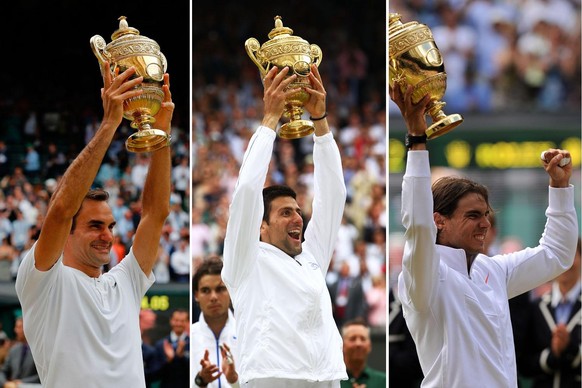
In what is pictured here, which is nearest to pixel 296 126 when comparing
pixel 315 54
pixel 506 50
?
pixel 315 54

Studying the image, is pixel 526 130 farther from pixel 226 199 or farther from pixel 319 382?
pixel 319 382

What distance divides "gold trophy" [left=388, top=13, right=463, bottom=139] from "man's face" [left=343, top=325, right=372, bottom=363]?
242 cm

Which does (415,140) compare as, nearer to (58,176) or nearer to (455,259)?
(455,259)

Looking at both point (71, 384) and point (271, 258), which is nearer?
point (71, 384)

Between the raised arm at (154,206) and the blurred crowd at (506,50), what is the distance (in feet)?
30.6

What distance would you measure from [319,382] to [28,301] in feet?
3.78

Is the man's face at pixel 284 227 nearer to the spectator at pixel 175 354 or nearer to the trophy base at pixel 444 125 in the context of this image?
the trophy base at pixel 444 125

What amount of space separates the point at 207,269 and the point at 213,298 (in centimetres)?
18

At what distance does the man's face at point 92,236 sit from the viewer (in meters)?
3.68

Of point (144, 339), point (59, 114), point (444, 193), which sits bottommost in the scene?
point (144, 339)

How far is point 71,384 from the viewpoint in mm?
3463

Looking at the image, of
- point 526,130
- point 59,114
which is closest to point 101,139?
point 59,114

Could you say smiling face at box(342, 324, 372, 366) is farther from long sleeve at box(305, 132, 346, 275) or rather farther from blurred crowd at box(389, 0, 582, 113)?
blurred crowd at box(389, 0, 582, 113)

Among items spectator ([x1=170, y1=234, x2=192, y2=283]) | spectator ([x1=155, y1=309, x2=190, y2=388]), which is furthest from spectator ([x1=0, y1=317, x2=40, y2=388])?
spectator ([x1=155, y1=309, x2=190, y2=388])
